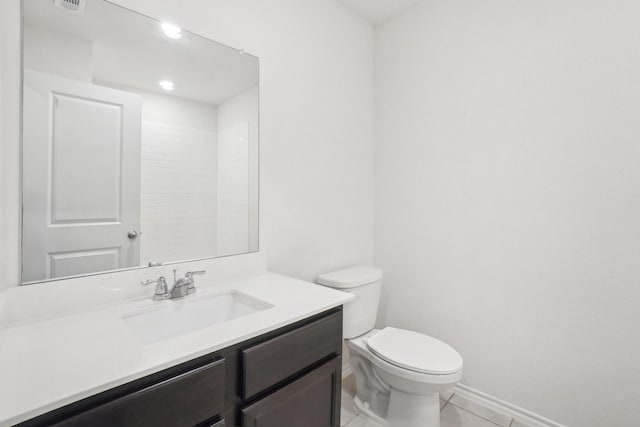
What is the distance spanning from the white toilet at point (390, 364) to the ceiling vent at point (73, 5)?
1.57 metres

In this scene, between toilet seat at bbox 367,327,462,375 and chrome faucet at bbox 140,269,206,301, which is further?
toilet seat at bbox 367,327,462,375

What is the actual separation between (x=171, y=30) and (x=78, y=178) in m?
0.72

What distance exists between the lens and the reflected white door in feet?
3.22

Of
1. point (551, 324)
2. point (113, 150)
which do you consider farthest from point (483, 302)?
point (113, 150)

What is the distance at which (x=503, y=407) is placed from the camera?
1658 mm

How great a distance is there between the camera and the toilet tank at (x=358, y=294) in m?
1.71

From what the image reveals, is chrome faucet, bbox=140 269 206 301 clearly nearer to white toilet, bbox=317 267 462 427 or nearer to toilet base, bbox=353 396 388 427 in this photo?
white toilet, bbox=317 267 462 427

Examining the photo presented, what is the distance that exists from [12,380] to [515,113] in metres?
2.15

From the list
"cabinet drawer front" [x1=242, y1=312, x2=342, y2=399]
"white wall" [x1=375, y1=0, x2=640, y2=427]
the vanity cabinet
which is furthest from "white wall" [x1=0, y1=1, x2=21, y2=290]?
"white wall" [x1=375, y1=0, x2=640, y2=427]

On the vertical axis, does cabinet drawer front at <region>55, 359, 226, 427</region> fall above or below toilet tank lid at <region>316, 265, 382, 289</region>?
below

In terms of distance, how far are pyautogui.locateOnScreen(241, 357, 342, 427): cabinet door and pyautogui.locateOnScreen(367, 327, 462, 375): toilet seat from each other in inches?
14.8

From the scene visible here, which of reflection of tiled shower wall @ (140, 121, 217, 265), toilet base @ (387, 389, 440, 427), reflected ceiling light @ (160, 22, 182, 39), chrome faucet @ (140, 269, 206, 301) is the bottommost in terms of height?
toilet base @ (387, 389, 440, 427)

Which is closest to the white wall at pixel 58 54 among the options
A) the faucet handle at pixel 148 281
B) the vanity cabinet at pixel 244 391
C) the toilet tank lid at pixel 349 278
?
the faucet handle at pixel 148 281

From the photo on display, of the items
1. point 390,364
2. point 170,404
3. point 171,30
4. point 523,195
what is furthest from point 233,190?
point 523,195
